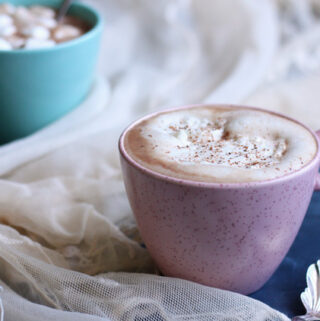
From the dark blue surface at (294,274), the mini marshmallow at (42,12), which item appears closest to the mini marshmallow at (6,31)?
the mini marshmallow at (42,12)

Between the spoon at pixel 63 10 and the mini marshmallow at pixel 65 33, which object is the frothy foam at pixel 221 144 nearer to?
the mini marshmallow at pixel 65 33

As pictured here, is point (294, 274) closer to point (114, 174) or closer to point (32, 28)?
point (114, 174)

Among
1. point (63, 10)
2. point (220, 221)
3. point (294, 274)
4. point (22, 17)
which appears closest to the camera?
point (220, 221)

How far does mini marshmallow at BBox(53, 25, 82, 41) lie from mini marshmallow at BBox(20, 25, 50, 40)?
2 centimetres

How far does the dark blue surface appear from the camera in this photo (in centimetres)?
65

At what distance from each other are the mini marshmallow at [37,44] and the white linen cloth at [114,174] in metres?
0.15

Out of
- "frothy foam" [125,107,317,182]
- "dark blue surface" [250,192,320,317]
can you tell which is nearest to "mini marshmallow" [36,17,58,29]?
"frothy foam" [125,107,317,182]

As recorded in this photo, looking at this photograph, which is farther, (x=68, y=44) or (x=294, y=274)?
(x=68, y=44)

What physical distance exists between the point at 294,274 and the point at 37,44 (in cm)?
61

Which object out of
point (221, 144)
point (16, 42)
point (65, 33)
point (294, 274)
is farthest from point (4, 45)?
point (294, 274)

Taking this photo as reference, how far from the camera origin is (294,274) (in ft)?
2.31

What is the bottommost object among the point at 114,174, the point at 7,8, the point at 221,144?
the point at 114,174

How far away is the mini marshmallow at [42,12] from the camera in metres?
1.14

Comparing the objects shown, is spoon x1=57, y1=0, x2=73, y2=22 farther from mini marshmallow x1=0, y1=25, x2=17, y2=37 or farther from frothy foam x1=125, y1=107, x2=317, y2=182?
frothy foam x1=125, y1=107, x2=317, y2=182
